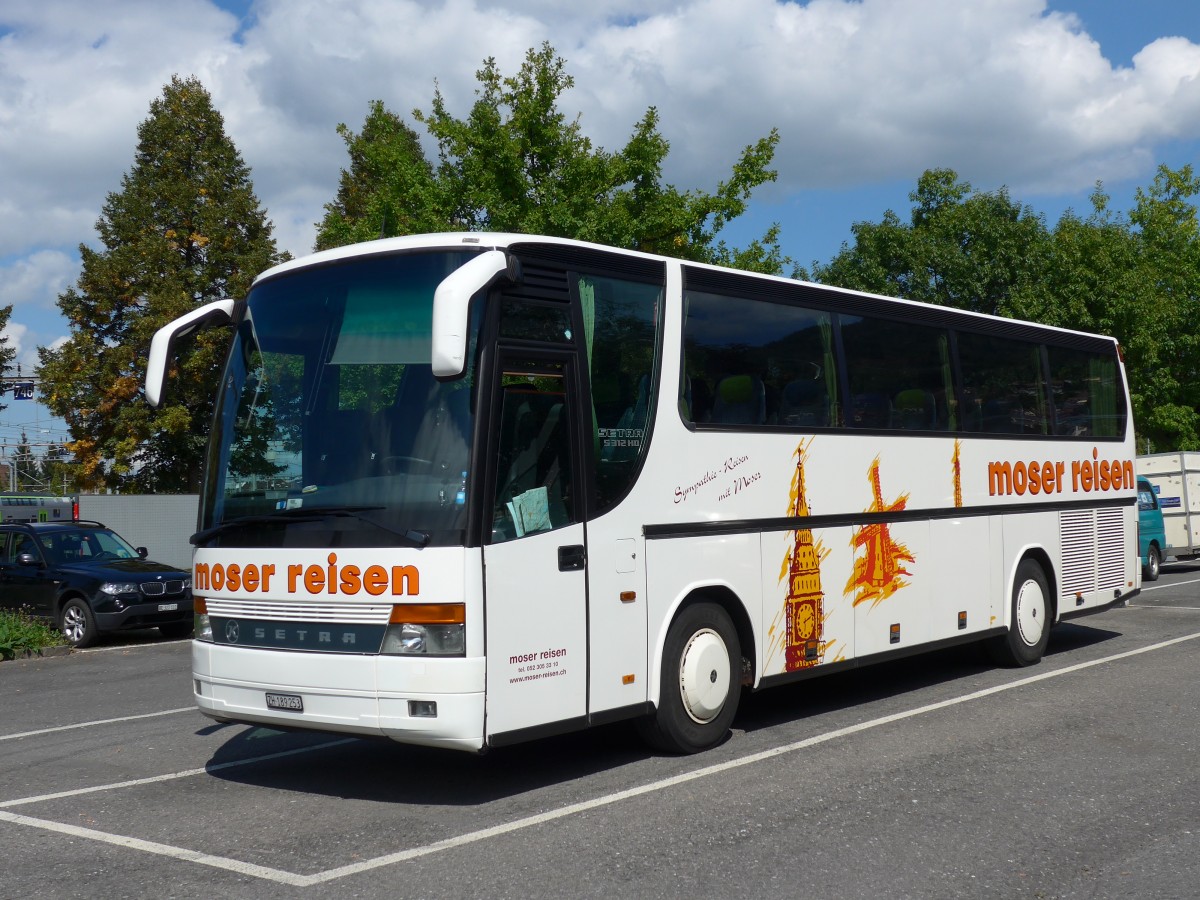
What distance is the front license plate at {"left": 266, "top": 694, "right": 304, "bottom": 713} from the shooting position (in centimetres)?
Answer: 708

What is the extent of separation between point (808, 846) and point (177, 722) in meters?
6.09

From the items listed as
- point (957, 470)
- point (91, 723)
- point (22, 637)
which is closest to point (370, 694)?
point (91, 723)

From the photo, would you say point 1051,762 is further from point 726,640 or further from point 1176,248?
point 1176,248

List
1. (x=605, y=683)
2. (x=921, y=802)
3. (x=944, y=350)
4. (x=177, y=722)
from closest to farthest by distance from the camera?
(x=921, y=802) → (x=605, y=683) → (x=177, y=722) → (x=944, y=350)

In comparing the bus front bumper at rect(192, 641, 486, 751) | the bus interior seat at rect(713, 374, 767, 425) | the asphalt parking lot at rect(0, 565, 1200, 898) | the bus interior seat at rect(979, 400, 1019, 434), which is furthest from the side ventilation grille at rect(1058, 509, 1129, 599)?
the bus front bumper at rect(192, 641, 486, 751)

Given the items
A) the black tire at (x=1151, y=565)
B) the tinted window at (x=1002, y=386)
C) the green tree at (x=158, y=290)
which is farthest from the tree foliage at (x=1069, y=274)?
the tinted window at (x=1002, y=386)

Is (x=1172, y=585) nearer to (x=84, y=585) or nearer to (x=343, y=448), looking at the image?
(x=84, y=585)

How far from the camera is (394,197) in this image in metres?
24.6

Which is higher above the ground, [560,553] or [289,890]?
[560,553]

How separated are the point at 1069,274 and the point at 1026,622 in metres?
31.1

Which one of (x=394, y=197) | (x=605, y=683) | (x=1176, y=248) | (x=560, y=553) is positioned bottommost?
(x=605, y=683)

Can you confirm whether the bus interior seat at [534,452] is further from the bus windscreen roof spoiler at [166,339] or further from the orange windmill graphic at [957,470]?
the orange windmill graphic at [957,470]

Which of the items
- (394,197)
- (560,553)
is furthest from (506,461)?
(394,197)

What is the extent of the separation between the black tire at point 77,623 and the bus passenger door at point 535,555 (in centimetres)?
1157
